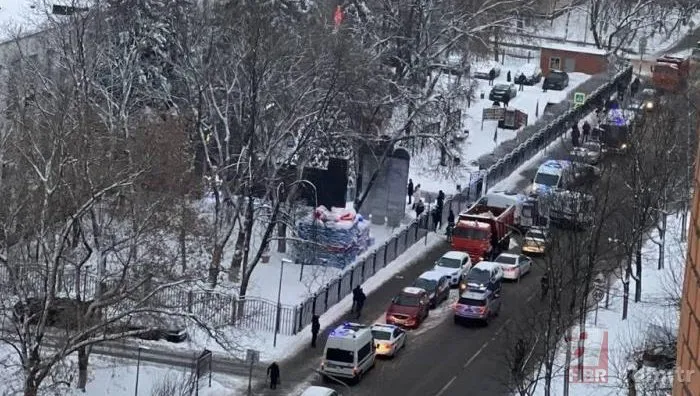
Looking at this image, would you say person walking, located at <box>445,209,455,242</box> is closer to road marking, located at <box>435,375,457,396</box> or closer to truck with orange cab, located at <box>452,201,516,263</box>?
truck with orange cab, located at <box>452,201,516,263</box>

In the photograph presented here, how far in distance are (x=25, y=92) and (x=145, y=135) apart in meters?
4.07

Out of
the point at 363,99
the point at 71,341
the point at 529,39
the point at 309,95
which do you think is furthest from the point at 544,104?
the point at 71,341

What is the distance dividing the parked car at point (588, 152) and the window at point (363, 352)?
41.1 ft

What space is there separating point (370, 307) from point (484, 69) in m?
30.8

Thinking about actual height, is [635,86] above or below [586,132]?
above

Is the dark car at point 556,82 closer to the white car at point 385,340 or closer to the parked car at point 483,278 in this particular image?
the parked car at point 483,278

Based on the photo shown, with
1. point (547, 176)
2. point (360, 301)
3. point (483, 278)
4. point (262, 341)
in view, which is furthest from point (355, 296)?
point (547, 176)

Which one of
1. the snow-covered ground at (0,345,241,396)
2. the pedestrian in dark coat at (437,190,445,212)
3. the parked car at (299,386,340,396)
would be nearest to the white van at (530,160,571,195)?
the pedestrian in dark coat at (437,190,445,212)

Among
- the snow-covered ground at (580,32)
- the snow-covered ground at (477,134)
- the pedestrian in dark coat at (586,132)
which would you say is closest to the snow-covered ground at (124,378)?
the snow-covered ground at (477,134)

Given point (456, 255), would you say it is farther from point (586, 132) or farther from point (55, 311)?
point (586, 132)

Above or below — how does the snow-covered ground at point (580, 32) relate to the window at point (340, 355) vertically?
above

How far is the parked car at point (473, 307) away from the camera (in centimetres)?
3200

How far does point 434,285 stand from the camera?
3309cm

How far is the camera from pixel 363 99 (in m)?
39.0
